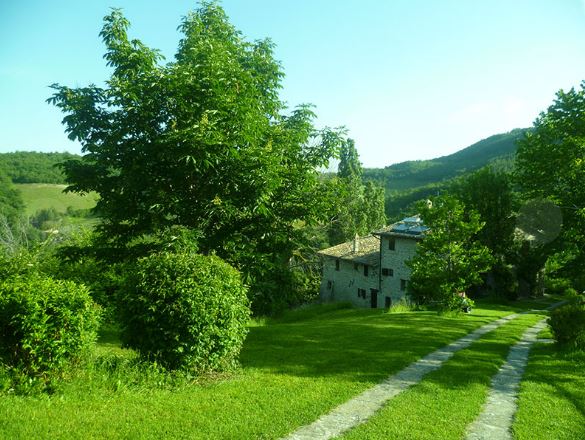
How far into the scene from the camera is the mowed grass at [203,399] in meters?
6.20

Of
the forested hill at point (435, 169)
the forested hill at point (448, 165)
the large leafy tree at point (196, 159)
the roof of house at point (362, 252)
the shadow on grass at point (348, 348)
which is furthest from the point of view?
the forested hill at point (448, 165)

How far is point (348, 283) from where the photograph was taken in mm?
51188

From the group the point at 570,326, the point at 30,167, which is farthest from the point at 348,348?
the point at 30,167

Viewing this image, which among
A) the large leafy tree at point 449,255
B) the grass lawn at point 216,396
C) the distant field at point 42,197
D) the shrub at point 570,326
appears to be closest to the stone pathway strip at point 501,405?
the grass lawn at point 216,396

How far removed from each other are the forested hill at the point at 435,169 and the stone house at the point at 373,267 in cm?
4440

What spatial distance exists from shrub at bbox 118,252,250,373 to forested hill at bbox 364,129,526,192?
11198 centimetres

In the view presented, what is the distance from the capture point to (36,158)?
265ft

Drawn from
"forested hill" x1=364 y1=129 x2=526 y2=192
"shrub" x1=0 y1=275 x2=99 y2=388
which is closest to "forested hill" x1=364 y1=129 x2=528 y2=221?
"forested hill" x1=364 y1=129 x2=526 y2=192

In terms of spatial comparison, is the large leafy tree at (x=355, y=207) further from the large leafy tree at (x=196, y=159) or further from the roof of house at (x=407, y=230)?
the large leafy tree at (x=196, y=159)

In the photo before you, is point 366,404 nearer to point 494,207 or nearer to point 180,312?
point 180,312

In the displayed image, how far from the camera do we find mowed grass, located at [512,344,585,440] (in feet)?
24.7

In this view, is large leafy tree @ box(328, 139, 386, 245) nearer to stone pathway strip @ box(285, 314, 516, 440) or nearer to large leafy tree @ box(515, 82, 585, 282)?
large leafy tree @ box(515, 82, 585, 282)

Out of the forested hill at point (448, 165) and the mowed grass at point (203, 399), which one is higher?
the forested hill at point (448, 165)

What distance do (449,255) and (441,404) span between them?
18227 mm
